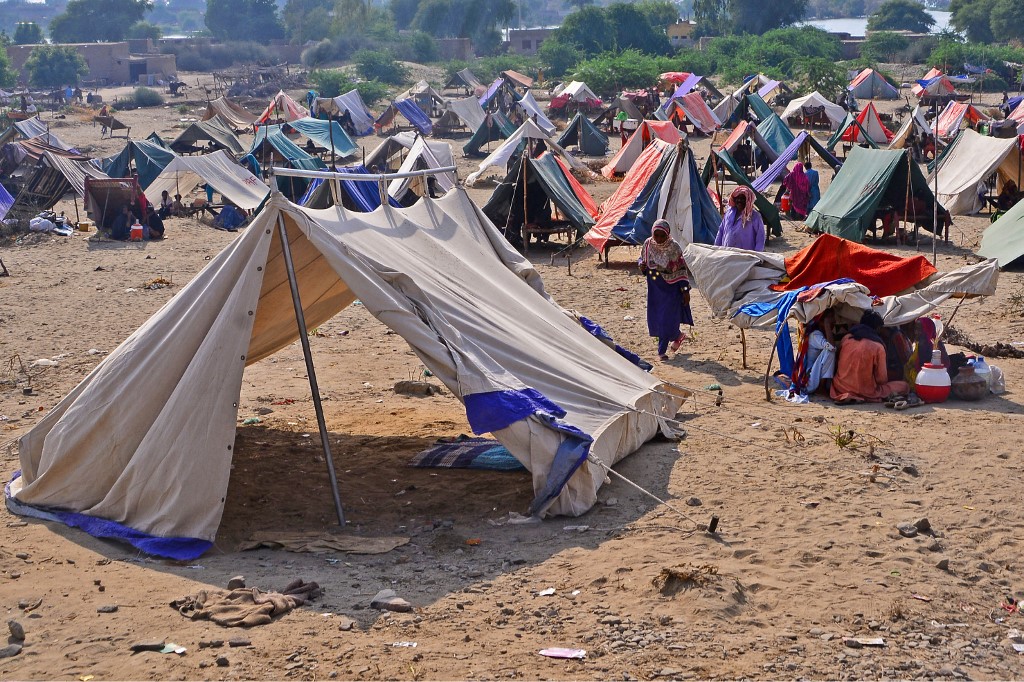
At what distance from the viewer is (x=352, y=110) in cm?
3756

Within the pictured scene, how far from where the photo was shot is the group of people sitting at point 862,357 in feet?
25.7

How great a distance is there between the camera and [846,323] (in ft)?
26.2

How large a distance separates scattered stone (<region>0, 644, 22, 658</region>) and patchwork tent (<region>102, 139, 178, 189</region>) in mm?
18434

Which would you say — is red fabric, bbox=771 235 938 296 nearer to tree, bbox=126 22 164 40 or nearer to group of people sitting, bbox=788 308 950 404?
group of people sitting, bbox=788 308 950 404

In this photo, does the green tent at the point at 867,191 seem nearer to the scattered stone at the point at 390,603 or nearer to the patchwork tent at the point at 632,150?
the patchwork tent at the point at 632,150

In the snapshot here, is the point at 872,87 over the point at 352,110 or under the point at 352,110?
over

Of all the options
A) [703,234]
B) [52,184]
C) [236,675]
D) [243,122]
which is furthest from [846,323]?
[243,122]

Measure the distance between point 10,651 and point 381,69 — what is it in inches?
2258

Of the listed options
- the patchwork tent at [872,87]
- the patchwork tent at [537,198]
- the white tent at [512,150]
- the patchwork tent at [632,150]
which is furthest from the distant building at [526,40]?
the patchwork tent at [537,198]

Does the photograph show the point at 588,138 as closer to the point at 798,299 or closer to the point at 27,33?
A: the point at 798,299

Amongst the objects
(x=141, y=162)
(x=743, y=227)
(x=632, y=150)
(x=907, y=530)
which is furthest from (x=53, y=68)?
(x=907, y=530)

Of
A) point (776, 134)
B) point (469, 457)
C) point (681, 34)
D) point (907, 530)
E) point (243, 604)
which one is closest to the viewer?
point (243, 604)

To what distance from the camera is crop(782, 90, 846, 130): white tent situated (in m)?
33.0

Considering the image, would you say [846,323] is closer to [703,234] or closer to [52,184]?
[703,234]
